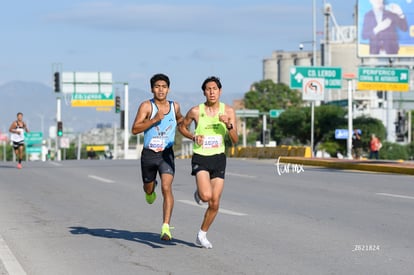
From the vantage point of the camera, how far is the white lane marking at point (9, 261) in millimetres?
9281

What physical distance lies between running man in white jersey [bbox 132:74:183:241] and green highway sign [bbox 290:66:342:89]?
173 ft

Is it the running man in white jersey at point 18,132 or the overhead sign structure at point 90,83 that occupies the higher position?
the overhead sign structure at point 90,83

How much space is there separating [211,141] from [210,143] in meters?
0.02

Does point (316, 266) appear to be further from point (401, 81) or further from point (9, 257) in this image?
point (401, 81)

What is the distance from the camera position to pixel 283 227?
13031mm

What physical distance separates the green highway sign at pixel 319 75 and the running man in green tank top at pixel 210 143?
53.2m

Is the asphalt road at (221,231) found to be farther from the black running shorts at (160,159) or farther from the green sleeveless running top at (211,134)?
the green sleeveless running top at (211,134)

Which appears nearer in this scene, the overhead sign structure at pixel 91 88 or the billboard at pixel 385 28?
the billboard at pixel 385 28

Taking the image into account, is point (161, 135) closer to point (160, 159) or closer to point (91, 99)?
point (160, 159)

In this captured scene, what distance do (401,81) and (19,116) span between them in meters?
33.5

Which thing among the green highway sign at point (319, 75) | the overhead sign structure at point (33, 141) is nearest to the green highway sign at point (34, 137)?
the overhead sign structure at point (33, 141)

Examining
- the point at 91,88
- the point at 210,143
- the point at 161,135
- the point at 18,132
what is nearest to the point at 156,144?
the point at 161,135

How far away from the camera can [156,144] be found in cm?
1106

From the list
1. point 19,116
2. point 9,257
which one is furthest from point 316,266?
point 19,116
